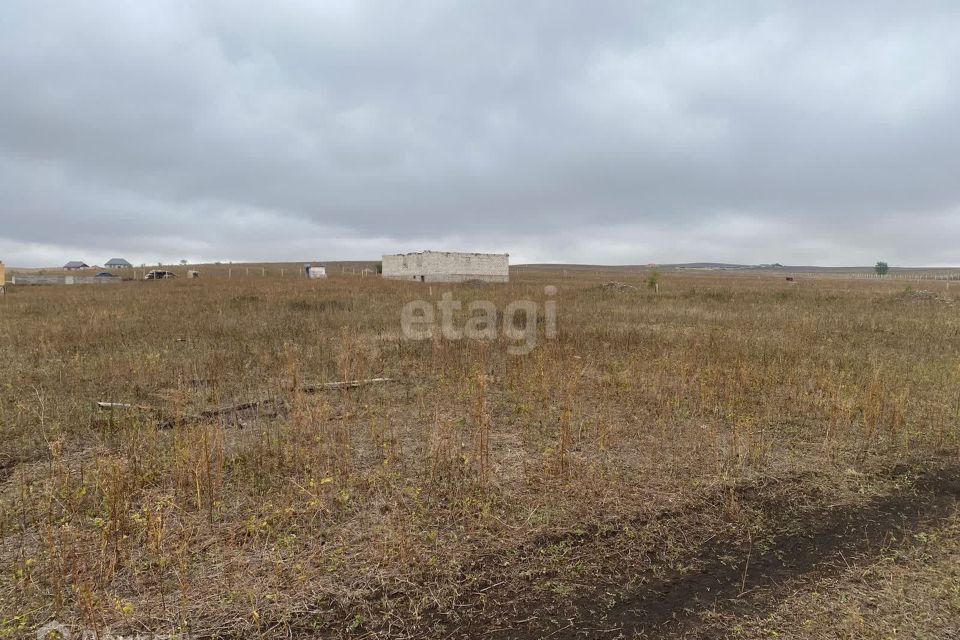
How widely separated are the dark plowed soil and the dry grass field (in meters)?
0.02

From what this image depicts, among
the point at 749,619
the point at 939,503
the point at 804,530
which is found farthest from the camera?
the point at 939,503

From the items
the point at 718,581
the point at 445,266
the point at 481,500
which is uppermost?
the point at 445,266

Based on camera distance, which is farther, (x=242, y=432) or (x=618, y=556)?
(x=242, y=432)

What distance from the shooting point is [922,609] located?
8.54ft

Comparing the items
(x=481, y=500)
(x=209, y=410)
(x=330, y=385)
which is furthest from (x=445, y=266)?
(x=481, y=500)

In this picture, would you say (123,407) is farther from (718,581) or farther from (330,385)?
(718,581)

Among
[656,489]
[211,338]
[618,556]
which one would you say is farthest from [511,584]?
[211,338]

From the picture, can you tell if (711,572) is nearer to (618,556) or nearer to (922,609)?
(618,556)

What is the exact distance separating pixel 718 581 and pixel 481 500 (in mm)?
1764

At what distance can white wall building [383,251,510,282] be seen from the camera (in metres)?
43.7

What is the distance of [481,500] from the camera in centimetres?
375

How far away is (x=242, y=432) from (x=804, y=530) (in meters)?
5.52

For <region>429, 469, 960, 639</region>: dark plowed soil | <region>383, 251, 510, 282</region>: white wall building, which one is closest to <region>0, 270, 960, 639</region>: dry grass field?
<region>429, 469, 960, 639</region>: dark plowed soil

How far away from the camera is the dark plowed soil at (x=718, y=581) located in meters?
2.48
